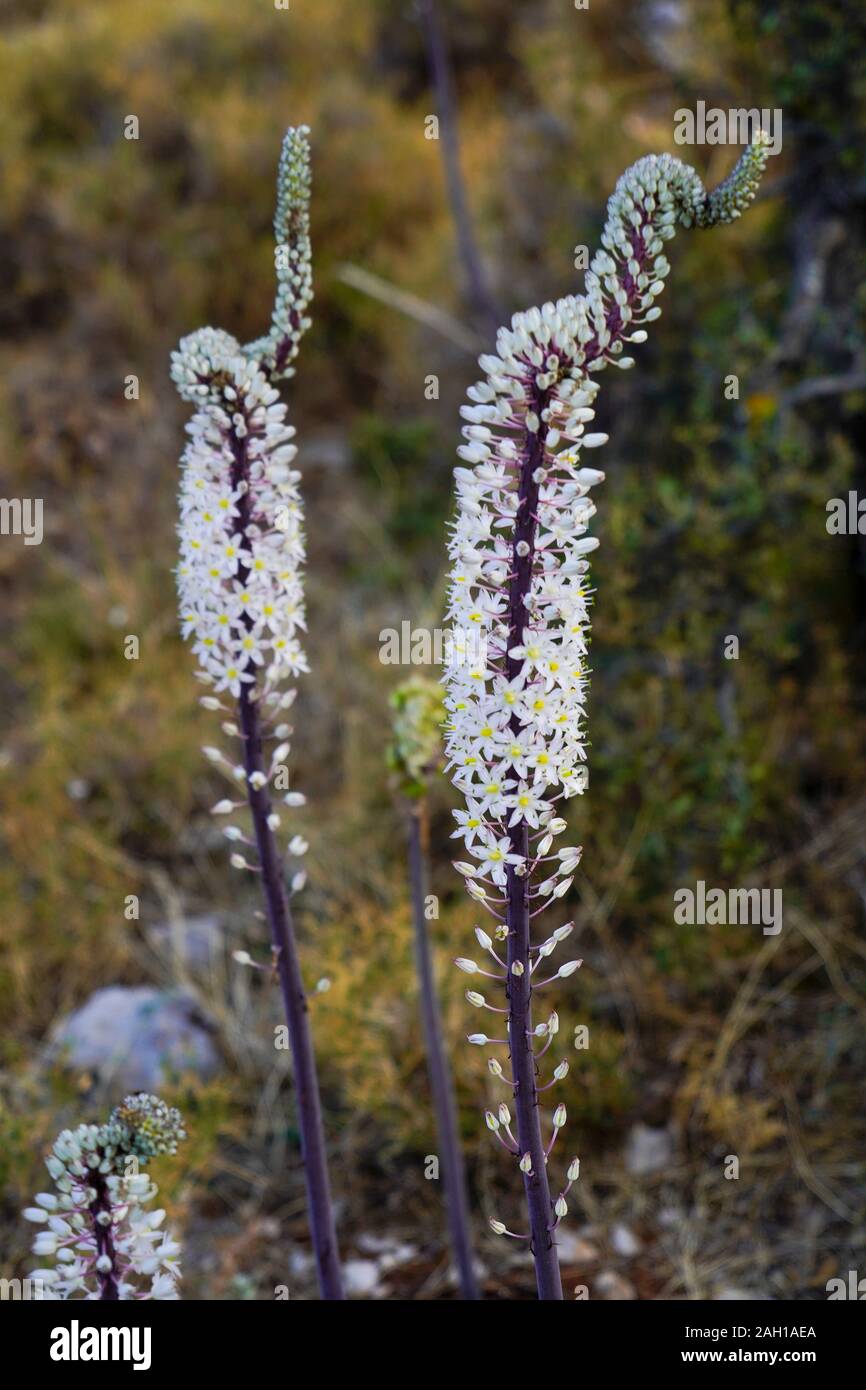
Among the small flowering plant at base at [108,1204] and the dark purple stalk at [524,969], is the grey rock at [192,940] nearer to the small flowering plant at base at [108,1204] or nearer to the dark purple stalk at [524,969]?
the small flowering plant at base at [108,1204]

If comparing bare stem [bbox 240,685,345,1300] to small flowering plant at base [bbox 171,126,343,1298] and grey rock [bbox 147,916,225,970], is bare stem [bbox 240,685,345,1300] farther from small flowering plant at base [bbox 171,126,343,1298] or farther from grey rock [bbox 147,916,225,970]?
grey rock [bbox 147,916,225,970]

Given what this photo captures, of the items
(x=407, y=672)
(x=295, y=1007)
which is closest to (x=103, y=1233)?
(x=295, y=1007)

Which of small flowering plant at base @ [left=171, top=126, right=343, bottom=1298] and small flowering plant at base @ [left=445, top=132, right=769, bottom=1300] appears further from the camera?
small flowering plant at base @ [left=171, top=126, right=343, bottom=1298]

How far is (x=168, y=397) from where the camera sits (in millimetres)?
7852

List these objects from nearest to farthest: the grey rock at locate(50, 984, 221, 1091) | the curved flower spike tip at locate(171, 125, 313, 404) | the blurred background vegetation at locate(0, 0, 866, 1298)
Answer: the curved flower spike tip at locate(171, 125, 313, 404) < the blurred background vegetation at locate(0, 0, 866, 1298) < the grey rock at locate(50, 984, 221, 1091)

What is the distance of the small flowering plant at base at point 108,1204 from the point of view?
2.17 m

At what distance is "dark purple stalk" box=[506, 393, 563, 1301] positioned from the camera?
6.95ft

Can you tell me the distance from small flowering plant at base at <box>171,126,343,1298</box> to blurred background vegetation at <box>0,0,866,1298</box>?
1635 mm

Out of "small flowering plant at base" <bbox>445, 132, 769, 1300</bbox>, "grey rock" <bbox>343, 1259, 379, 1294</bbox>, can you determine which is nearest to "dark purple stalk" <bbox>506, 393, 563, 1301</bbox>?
"small flowering plant at base" <bbox>445, 132, 769, 1300</bbox>

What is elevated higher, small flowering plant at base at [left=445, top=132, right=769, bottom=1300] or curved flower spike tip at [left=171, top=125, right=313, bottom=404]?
curved flower spike tip at [left=171, top=125, right=313, bottom=404]

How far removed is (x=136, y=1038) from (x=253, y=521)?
254cm

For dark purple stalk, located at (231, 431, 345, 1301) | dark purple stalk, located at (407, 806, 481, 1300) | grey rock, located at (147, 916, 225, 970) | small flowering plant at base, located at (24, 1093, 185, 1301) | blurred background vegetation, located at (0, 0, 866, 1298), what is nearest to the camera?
small flowering plant at base, located at (24, 1093, 185, 1301)

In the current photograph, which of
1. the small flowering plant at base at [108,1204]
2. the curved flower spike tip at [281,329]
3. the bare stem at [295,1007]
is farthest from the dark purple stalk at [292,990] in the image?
the small flowering plant at base at [108,1204]

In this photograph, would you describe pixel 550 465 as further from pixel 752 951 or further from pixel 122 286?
pixel 122 286
